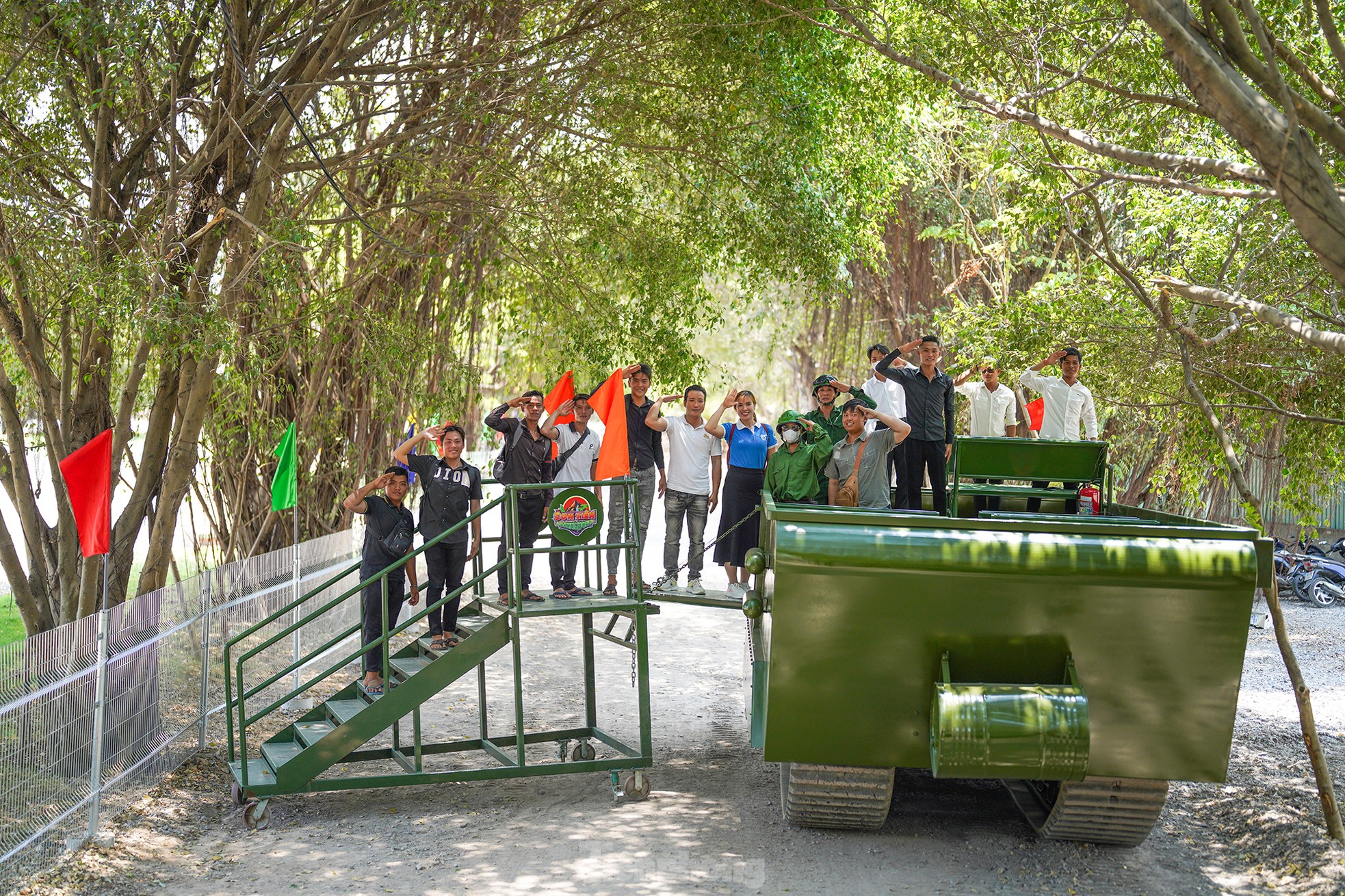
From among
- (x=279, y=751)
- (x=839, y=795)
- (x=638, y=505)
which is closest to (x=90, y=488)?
(x=279, y=751)

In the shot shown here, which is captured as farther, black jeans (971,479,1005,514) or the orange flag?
the orange flag

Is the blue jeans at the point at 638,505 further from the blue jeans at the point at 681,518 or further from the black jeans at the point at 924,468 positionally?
the black jeans at the point at 924,468

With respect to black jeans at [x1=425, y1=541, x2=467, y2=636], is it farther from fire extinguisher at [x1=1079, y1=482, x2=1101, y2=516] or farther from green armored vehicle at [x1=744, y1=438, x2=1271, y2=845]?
fire extinguisher at [x1=1079, y1=482, x2=1101, y2=516]

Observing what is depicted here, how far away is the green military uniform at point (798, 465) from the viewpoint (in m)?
8.08

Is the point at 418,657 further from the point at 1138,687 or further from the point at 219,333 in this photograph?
the point at 1138,687

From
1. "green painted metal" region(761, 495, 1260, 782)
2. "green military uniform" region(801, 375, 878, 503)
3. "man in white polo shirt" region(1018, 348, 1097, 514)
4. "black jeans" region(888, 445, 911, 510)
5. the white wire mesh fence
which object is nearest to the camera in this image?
"green painted metal" region(761, 495, 1260, 782)

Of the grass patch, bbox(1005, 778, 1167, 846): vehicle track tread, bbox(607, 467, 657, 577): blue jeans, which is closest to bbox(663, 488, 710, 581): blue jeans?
bbox(607, 467, 657, 577): blue jeans

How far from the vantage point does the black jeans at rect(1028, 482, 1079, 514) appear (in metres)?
8.02

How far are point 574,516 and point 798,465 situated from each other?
1.61 m

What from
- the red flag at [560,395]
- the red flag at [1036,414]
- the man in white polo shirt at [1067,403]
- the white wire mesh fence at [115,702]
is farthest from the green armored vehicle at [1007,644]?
the red flag at [1036,414]

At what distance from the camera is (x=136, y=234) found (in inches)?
326

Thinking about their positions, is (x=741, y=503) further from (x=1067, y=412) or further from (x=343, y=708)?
(x=1067, y=412)

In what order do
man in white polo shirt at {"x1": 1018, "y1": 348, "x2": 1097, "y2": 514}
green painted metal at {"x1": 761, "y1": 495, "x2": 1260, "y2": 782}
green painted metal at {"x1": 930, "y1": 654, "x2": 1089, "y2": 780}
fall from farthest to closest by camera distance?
1. man in white polo shirt at {"x1": 1018, "y1": 348, "x2": 1097, "y2": 514}
2. green painted metal at {"x1": 761, "y1": 495, "x2": 1260, "y2": 782}
3. green painted metal at {"x1": 930, "y1": 654, "x2": 1089, "y2": 780}

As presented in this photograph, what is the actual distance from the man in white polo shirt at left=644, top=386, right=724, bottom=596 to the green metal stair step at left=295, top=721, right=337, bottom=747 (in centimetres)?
295
